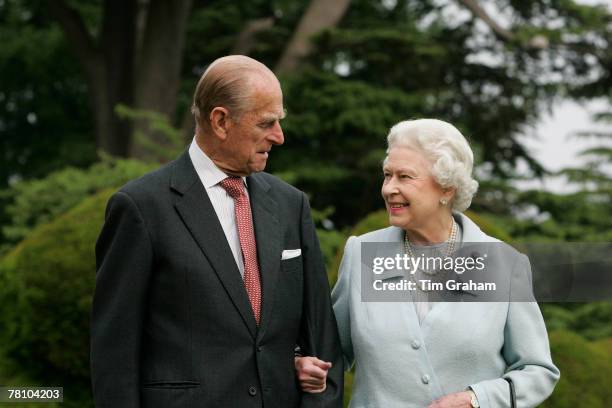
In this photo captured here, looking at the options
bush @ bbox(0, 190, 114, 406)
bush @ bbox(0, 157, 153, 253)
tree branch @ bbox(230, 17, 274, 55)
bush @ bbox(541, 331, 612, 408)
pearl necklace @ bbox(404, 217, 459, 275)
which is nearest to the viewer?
pearl necklace @ bbox(404, 217, 459, 275)

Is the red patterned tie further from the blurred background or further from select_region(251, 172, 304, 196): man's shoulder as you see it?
the blurred background

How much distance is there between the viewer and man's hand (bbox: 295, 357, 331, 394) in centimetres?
326

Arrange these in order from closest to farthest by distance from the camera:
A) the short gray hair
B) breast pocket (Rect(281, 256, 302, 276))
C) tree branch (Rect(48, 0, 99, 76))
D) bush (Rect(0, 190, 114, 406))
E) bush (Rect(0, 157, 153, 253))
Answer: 1. the short gray hair
2. breast pocket (Rect(281, 256, 302, 276))
3. bush (Rect(0, 190, 114, 406))
4. bush (Rect(0, 157, 153, 253))
5. tree branch (Rect(48, 0, 99, 76))

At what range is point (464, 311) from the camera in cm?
333

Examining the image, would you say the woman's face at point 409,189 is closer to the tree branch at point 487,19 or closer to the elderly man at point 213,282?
the elderly man at point 213,282

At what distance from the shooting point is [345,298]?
350cm

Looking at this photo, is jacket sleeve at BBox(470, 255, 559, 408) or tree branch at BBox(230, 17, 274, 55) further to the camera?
tree branch at BBox(230, 17, 274, 55)

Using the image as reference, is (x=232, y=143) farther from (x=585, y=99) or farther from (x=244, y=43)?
(x=585, y=99)

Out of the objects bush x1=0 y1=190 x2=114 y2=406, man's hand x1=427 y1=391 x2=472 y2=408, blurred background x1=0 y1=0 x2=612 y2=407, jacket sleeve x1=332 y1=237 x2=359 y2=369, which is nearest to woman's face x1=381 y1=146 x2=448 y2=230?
jacket sleeve x1=332 y1=237 x2=359 y2=369

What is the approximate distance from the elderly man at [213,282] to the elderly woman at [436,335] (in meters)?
0.14

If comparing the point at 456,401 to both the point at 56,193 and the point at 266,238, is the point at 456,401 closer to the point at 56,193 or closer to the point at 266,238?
the point at 266,238

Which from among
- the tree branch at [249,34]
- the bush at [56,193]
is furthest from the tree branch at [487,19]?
the bush at [56,193]

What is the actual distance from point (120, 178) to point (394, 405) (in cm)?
664

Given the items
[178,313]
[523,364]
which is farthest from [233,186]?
[523,364]
